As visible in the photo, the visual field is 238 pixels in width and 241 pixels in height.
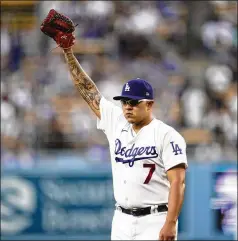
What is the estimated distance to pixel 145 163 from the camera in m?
4.74

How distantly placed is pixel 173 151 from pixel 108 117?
722mm

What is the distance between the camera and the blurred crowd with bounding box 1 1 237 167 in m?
11.6

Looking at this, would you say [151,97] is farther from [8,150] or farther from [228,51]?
[228,51]

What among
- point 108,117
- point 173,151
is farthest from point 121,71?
point 173,151

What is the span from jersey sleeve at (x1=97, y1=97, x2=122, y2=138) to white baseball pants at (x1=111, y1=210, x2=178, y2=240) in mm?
648

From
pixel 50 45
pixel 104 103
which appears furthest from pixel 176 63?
pixel 104 103

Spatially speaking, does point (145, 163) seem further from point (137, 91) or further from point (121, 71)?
point (121, 71)

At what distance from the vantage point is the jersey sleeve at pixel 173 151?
14.9 feet

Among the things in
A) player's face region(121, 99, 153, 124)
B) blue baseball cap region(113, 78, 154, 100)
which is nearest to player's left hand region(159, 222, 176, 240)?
player's face region(121, 99, 153, 124)

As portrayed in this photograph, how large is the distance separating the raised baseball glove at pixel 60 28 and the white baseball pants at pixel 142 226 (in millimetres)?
1446

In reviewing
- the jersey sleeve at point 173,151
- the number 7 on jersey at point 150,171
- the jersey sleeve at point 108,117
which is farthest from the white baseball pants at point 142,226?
the jersey sleeve at point 108,117

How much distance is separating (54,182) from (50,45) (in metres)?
4.85

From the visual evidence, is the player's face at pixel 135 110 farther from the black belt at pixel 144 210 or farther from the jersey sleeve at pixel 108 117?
the black belt at pixel 144 210

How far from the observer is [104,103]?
521cm
